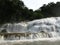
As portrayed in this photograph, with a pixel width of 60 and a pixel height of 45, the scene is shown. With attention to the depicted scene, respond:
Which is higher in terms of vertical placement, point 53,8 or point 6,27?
point 53,8

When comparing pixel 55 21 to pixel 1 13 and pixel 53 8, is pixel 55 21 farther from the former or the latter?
pixel 53 8

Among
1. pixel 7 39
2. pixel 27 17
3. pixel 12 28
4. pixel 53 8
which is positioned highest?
pixel 53 8

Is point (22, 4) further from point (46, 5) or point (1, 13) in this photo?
point (46, 5)

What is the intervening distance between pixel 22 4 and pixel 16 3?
198 inches

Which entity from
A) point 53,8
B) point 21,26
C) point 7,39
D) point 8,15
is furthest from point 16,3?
point 7,39

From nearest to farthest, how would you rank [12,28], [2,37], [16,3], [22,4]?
[2,37]
[12,28]
[16,3]
[22,4]

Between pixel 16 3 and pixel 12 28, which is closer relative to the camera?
pixel 12 28

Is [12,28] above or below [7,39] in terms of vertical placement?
above

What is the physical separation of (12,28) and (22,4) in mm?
12806

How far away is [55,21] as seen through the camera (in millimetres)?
37531

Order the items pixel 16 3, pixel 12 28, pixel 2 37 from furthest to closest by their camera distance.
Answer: pixel 16 3 → pixel 12 28 → pixel 2 37

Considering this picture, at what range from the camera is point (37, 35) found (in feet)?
87.7

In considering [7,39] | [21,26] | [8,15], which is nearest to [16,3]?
[8,15]

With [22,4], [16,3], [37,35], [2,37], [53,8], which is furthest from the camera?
[53,8]
